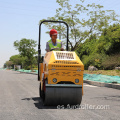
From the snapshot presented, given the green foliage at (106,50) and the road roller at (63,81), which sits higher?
the green foliage at (106,50)

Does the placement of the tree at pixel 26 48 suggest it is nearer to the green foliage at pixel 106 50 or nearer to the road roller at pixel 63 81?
the green foliage at pixel 106 50

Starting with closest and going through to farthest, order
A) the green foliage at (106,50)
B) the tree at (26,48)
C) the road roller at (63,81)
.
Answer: the road roller at (63,81) < the green foliage at (106,50) < the tree at (26,48)

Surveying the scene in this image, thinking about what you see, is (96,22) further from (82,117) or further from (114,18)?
(82,117)

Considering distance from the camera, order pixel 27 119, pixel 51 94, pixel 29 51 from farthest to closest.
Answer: pixel 29 51 < pixel 51 94 < pixel 27 119

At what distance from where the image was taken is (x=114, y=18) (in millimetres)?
33719

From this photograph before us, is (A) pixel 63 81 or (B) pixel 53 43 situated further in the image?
(B) pixel 53 43

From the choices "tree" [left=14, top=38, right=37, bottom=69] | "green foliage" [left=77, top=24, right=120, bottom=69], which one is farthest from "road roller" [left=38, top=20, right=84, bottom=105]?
"tree" [left=14, top=38, right=37, bottom=69]

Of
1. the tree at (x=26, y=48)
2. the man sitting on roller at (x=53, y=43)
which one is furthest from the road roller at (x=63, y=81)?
the tree at (x=26, y=48)

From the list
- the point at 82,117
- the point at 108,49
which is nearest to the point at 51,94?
the point at 82,117

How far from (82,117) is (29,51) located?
75179 mm

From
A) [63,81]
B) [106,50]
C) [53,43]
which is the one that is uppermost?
[106,50]

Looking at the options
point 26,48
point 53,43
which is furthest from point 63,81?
point 26,48

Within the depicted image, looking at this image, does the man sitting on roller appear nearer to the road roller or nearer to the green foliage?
the road roller

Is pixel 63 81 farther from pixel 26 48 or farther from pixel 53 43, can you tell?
pixel 26 48
